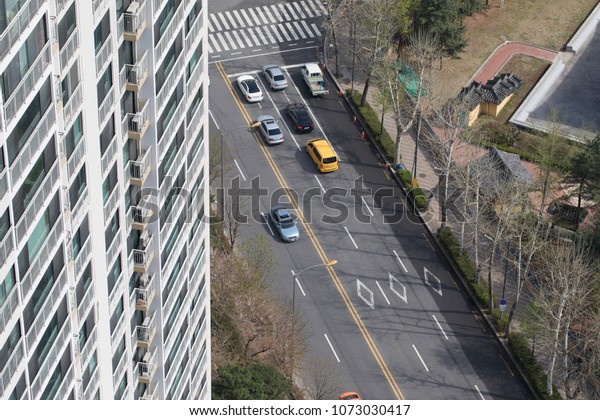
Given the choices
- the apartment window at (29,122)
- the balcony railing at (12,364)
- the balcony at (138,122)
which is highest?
the apartment window at (29,122)

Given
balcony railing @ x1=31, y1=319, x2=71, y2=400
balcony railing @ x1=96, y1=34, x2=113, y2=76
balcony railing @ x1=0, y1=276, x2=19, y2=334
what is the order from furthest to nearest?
balcony railing @ x1=96, y1=34, x2=113, y2=76 → balcony railing @ x1=31, y1=319, x2=71, y2=400 → balcony railing @ x1=0, y1=276, x2=19, y2=334

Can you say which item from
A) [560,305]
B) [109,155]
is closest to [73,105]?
[109,155]

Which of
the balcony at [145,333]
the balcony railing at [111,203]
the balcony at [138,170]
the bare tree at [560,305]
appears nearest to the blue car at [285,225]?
the bare tree at [560,305]

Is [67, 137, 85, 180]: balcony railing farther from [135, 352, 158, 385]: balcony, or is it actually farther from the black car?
the black car

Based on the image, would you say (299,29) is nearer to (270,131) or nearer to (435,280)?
(270,131)

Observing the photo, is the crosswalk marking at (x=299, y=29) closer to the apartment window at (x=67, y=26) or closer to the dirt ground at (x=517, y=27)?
the dirt ground at (x=517, y=27)

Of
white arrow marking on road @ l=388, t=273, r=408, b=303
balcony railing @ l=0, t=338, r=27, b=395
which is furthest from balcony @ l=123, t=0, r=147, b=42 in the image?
white arrow marking on road @ l=388, t=273, r=408, b=303

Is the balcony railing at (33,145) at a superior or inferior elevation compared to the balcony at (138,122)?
superior

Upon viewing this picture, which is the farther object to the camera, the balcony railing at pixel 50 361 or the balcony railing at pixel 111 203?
the balcony railing at pixel 111 203
